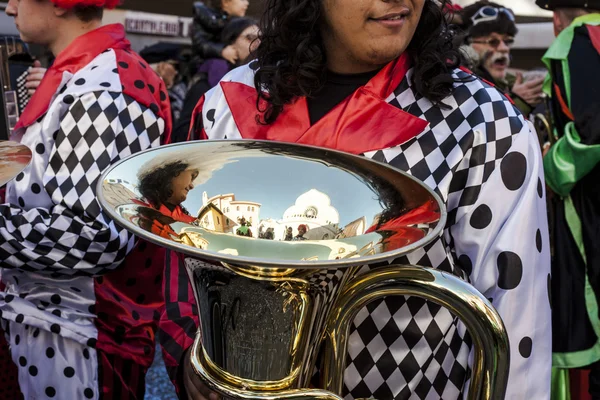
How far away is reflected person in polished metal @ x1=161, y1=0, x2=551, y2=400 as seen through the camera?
1409 mm

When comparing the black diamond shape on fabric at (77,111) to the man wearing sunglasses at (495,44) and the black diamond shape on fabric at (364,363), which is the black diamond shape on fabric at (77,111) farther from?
the man wearing sunglasses at (495,44)

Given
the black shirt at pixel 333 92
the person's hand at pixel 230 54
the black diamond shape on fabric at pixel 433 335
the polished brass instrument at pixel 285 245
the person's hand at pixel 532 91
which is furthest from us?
the person's hand at pixel 532 91

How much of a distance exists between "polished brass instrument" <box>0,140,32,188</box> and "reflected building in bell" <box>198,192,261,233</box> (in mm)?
364

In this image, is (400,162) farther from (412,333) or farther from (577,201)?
(577,201)

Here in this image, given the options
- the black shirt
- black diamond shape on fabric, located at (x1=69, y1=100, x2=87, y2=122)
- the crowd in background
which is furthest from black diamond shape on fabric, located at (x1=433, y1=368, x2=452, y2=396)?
the crowd in background

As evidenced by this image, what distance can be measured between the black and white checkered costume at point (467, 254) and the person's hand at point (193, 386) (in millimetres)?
313

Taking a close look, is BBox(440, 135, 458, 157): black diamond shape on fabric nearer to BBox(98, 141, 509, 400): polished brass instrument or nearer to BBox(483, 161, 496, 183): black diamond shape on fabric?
BBox(483, 161, 496, 183): black diamond shape on fabric

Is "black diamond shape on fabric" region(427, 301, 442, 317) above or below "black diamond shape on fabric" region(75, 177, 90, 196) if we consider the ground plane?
above

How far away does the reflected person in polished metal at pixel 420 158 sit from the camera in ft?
4.62

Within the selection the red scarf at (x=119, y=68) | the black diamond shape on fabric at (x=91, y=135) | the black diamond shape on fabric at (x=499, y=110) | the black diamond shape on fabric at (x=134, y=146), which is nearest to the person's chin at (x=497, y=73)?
the red scarf at (x=119, y=68)

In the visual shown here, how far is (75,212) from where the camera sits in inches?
80.9

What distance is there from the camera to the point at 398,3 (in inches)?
58.4

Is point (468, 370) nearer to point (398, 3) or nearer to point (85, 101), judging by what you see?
point (398, 3)

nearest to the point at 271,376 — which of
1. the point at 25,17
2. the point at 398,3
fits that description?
the point at 398,3
